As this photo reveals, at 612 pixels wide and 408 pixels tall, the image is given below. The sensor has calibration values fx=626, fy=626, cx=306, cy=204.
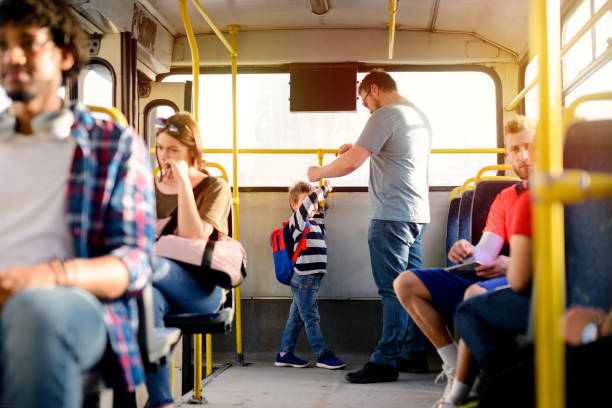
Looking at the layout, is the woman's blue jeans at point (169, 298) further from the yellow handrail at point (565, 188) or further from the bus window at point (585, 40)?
the bus window at point (585, 40)

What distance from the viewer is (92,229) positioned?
137 cm

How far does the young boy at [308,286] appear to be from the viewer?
4432mm

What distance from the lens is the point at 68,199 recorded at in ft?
4.46

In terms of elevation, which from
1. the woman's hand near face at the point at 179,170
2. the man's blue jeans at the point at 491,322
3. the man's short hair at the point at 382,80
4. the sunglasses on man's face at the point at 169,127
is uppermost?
the man's short hair at the point at 382,80

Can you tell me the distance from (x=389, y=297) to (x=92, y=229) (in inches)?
98.5

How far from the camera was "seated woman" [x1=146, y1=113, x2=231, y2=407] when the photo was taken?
2.12 metres

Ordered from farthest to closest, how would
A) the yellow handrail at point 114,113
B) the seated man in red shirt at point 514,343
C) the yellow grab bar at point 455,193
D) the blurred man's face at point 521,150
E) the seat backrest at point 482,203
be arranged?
1. the yellow grab bar at point 455,193
2. the seat backrest at point 482,203
3. the blurred man's face at point 521,150
4. the yellow handrail at point 114,113
5. the seated man in red shirt at point 514,343

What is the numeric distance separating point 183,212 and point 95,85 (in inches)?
87.1

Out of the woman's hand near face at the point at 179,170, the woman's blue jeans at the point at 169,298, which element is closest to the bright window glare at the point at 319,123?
the woman's hand near face at the point at 179,170

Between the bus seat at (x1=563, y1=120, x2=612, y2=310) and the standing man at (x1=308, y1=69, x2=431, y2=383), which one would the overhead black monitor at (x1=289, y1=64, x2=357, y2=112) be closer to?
the standing man at (x1=308, y1=69, x2=431, y2=383)

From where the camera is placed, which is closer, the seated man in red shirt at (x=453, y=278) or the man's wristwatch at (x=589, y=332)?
the man's wristwatch at (x=589, y=332)

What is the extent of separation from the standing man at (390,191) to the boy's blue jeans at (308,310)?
2.51ft

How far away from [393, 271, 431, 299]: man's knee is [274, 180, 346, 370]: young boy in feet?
5.71

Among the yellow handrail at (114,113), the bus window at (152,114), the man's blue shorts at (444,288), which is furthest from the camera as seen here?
the bus window at (152,114)
